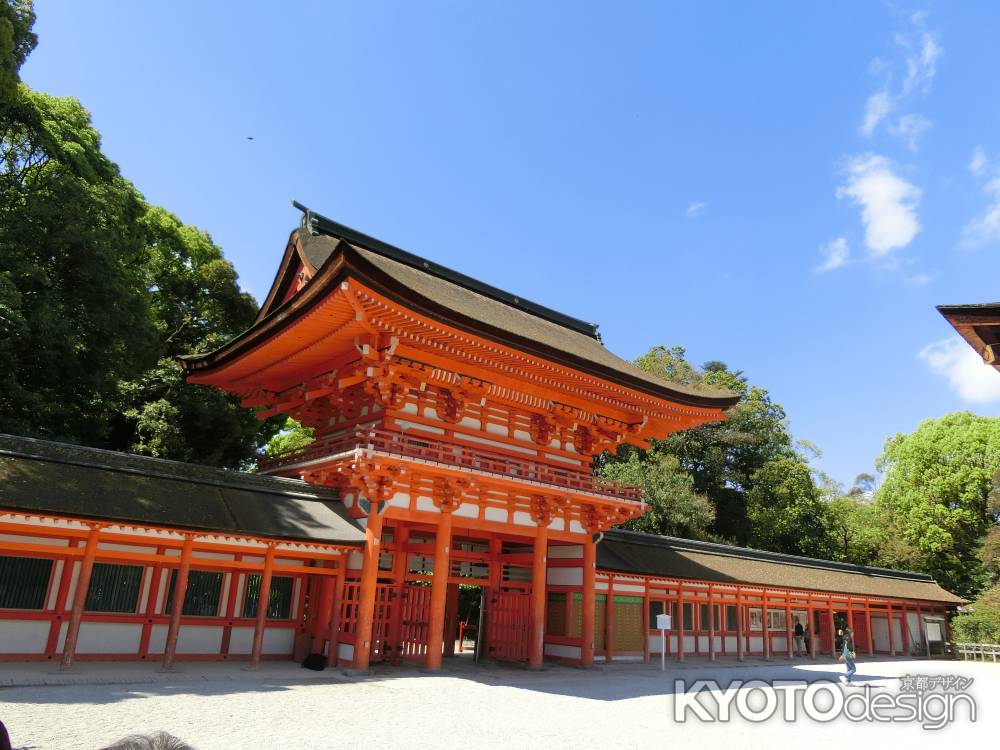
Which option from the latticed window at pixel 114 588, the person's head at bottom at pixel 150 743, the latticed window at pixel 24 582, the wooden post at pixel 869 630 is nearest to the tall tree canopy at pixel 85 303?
the latticed window at pixel 24 582

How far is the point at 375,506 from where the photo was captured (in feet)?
46.2

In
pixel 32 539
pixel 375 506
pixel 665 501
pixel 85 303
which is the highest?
pixel 85 303

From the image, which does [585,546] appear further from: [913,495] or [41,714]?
[913,495]

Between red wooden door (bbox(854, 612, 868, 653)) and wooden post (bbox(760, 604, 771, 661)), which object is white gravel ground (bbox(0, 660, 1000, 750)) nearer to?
wooden post (bbox(760, 604, 771, 661))

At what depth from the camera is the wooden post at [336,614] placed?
45.6ft

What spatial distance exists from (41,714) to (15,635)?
473 cm

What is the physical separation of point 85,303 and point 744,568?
2479 centimetres

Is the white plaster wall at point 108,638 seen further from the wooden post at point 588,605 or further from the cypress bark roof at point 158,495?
the wooden post at point 588,605

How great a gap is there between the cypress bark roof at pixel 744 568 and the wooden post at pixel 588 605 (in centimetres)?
93

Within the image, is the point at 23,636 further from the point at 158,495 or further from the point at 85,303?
the point at 85,303

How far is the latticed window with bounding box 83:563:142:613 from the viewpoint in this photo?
12484 mm

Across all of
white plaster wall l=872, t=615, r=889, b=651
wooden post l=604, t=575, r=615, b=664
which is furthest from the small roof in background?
white plaster wall l=872, t=615, r=889, b=651

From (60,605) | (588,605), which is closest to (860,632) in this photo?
(588,605)

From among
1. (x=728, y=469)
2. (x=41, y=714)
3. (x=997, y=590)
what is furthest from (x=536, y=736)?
(x=728, y=469)
